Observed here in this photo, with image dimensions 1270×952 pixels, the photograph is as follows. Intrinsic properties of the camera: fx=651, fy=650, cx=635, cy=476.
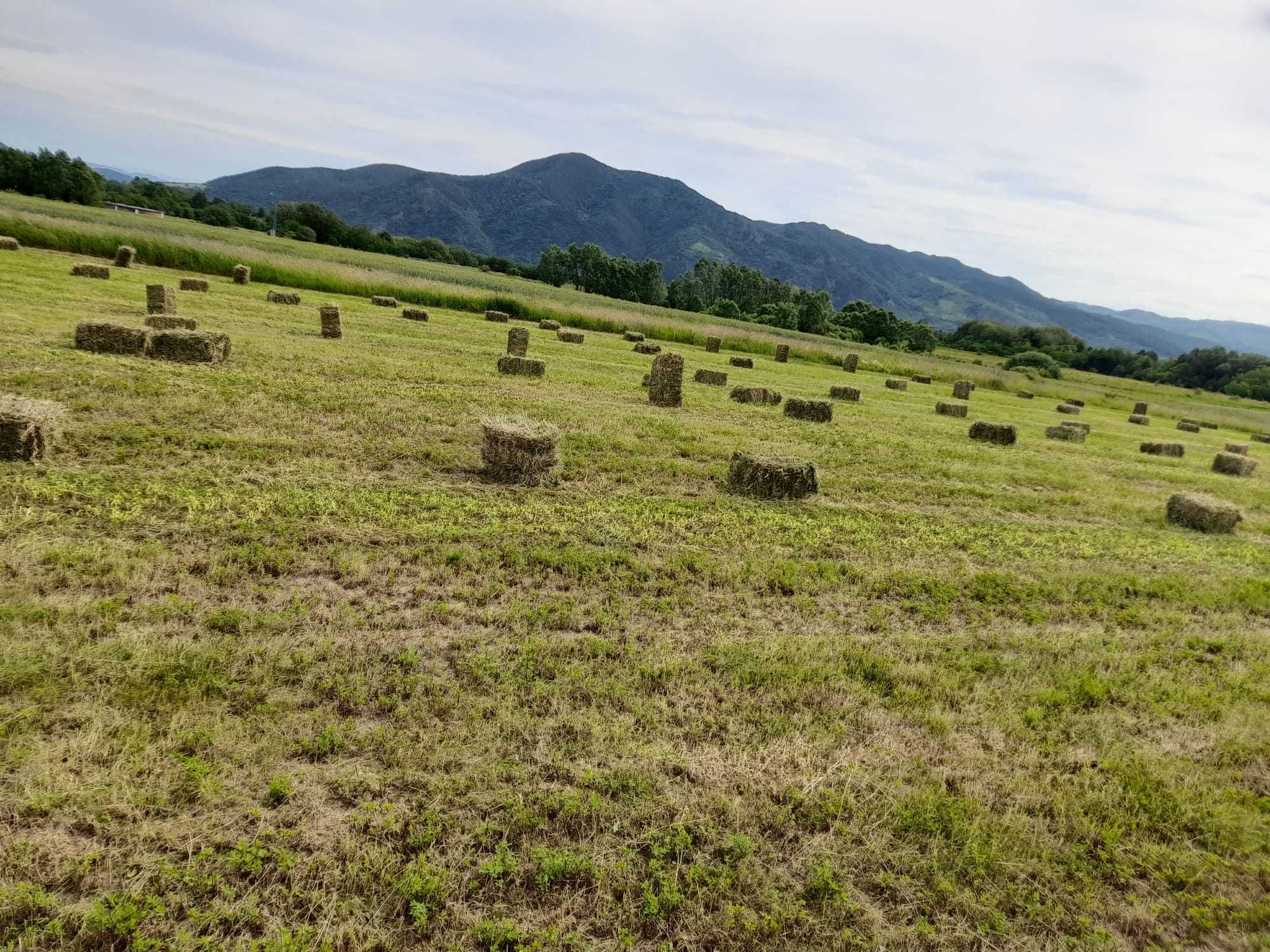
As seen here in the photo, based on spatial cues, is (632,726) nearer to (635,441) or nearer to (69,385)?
(635,441)

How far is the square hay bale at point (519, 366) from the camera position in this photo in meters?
18.6

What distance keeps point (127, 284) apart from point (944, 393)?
37989 mm

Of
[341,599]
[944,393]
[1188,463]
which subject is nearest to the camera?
[341,599]

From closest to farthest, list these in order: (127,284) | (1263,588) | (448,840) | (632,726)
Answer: (448,840) → (632,726) → (1263,588) → (127,284)

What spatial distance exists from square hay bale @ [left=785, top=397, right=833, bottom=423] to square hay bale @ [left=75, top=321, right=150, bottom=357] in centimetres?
1557

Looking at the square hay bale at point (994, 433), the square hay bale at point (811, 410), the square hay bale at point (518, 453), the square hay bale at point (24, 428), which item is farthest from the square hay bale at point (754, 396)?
the square hay bale at point (24, 428)

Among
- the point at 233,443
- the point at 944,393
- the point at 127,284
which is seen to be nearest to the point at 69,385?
the point at 233,443

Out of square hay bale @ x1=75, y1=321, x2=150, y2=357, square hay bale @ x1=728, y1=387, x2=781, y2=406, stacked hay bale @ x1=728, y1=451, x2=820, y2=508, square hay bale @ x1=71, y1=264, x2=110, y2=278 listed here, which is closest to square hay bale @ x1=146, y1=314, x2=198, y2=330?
square hay bale @ x1=75, y1=321, x2=150, y2=357

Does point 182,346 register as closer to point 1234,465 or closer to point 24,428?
point 24,428

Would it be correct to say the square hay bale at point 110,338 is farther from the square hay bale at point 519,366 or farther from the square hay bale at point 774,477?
the square hay bale at point 774,477

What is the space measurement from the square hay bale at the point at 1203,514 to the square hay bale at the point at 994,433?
6.50 metres

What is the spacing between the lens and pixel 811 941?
339 centimetres

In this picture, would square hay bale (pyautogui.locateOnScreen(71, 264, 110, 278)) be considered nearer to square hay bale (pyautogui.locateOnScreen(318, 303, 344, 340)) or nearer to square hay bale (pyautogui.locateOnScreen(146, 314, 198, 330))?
square hay bale (pyautogui.locateOnScreen(318, 303, 344, 340))

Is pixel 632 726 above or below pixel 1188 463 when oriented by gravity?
below
